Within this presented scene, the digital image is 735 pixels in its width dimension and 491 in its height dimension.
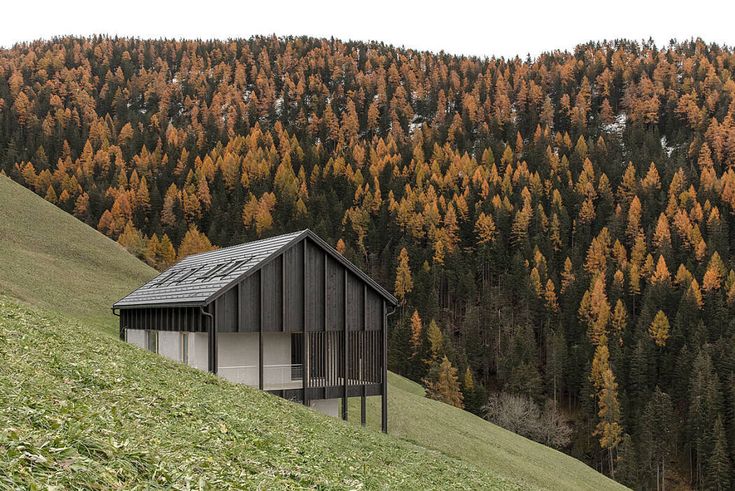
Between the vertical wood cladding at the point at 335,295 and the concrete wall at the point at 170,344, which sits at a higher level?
the vertical wood cladding at the point at 335,295

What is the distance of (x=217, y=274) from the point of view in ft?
99.3

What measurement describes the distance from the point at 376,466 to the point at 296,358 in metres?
18.4

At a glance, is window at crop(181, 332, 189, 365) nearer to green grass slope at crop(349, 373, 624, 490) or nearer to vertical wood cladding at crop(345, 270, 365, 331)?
vertical wood cladding at crop(345, 270, 365, 331)

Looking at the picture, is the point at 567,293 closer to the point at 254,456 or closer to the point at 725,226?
the point at 725,226

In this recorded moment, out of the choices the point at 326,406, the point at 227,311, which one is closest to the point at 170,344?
the point at 227,311

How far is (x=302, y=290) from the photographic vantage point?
29.1 meters

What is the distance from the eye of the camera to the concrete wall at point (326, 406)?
3070 cm

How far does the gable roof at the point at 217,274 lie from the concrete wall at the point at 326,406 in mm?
5625

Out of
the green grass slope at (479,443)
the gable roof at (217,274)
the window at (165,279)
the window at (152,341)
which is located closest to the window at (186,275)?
the gable roof at (217,274)

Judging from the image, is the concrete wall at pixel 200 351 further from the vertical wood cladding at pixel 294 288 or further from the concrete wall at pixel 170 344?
the vertical wood cladding at pixel 294 288

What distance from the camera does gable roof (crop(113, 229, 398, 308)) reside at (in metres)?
27.9

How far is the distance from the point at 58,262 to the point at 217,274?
30412 mm

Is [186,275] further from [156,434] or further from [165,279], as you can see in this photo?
[156,434]

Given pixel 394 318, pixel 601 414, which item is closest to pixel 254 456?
pixel 601 414
